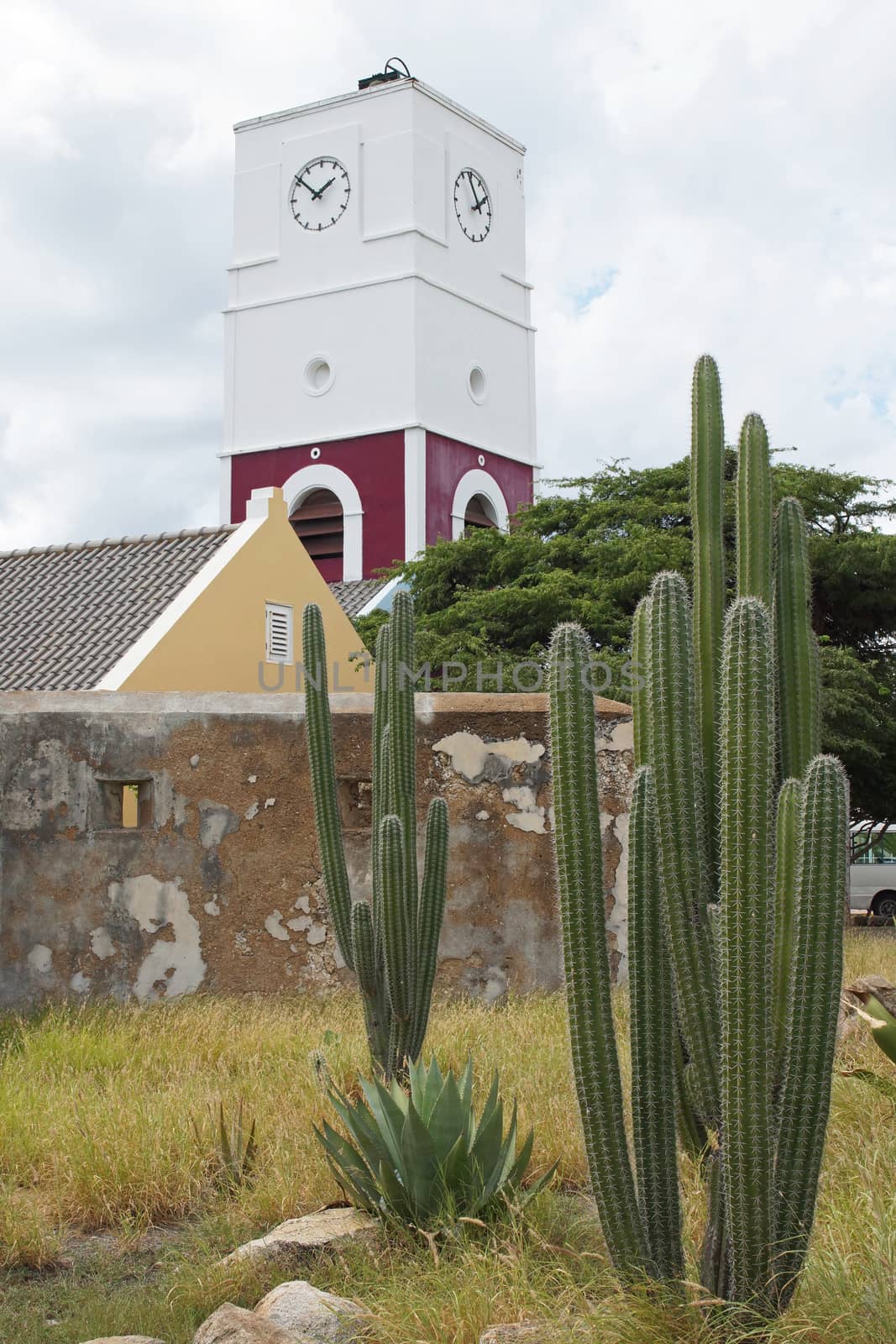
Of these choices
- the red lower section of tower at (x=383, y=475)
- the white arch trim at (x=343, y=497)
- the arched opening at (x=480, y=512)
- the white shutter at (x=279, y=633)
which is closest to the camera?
the white shutter at (x=279, y=633)

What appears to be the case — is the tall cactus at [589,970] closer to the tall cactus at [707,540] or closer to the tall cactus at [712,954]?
the tall cactus at [712,954]

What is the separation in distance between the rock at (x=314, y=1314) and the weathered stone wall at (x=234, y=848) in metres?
3.96

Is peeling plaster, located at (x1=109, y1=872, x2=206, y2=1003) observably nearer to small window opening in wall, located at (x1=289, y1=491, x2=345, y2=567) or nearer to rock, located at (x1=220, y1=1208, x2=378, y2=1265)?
rock, located at (x1=220, y1=1208, x2=378, y2=1265)

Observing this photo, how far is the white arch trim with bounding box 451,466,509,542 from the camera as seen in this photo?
29.6 m

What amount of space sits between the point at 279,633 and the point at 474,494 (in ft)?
41.1

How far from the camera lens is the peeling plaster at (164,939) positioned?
25.0ft

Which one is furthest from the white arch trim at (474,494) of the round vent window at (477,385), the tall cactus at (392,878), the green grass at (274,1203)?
the tall cactus at (392,878)

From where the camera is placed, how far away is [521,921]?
7.60 m

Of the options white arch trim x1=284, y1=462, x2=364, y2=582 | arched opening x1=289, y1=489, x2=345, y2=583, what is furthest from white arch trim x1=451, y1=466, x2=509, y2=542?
arched opening x1=289, y1=489, x2=345, y2=583

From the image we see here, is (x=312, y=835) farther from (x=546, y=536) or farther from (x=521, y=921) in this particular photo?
(x=546, y=536)

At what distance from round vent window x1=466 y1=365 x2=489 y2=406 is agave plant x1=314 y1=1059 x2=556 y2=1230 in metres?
27.3

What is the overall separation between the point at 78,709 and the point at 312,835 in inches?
57.0

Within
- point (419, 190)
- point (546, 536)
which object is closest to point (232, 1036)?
point (546, 536)

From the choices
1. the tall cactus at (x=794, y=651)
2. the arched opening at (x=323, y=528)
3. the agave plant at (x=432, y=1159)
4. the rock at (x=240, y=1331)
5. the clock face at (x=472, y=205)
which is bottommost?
the rock at (x=240, y=1331)
